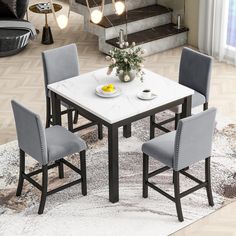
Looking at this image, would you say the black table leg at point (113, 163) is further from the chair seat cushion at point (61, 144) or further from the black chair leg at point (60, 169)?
the black chair leg at point (60, 169)

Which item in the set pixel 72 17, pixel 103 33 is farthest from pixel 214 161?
pixel 72 17

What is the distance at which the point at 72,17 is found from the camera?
1087cm

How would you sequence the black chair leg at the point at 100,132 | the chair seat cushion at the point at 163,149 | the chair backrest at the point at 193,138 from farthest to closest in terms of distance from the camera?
the black chair leg at the point at 100,132 → the chair seat cushion at the point at 163,149 → the chair backrest at the point at 193,138

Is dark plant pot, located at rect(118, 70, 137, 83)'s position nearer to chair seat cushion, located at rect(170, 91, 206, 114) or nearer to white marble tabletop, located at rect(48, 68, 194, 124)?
white marble tabletop, located at rect(48, 68, 194, 124)

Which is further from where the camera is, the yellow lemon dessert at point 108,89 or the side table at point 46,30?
the side table at point 46,30

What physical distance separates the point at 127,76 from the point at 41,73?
2.70m

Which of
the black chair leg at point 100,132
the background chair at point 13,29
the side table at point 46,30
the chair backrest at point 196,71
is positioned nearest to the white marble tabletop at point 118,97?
the chair backrest at point 196,71

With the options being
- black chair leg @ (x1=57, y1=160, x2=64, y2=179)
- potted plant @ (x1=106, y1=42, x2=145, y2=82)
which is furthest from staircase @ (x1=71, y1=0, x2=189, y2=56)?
black chair leg @ (x1=57, y1=160, x2=64, y2=179)

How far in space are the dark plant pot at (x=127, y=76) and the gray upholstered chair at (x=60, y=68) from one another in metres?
0.76

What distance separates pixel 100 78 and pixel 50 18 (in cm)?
463

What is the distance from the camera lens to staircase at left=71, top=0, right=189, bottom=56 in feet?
29.7

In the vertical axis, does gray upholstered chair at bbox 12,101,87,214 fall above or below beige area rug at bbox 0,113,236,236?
above

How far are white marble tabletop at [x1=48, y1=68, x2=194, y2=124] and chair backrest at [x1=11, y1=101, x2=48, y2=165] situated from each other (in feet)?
1.94

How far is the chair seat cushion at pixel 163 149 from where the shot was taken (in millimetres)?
5508
